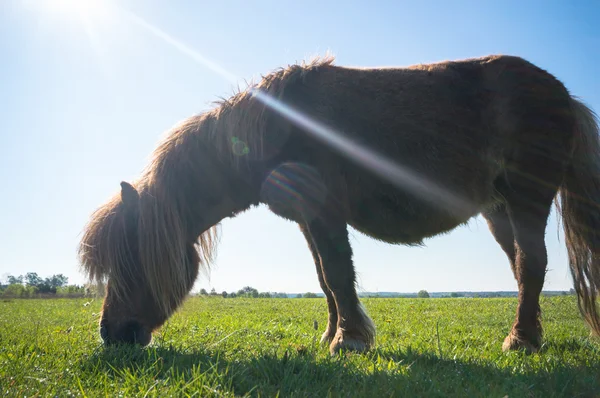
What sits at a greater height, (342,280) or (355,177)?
(355,177)

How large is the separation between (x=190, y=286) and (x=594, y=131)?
16.5 ft

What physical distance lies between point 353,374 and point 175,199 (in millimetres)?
2261

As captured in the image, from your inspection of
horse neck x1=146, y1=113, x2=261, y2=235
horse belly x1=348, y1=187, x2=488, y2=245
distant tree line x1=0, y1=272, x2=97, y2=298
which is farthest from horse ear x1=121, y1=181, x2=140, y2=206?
distant tree line x1=0, y1=272, x2=97, y2=298

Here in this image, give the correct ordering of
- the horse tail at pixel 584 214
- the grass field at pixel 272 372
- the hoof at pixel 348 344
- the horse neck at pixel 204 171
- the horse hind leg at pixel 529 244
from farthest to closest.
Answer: the horse tail at pixel 584 214 < the horse hind leg at pixel 529 244 < the horse neck at pixel 204 171 < the hoof at pixel 348 344 < the grass field at pixel 272 372

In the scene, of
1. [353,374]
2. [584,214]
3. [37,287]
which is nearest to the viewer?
[353,374]

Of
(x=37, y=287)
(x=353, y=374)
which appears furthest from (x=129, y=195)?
(x=37, y=287)

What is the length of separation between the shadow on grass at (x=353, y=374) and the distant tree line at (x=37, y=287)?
148ft

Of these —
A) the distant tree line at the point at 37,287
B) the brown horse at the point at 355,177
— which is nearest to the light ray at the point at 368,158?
the brown horse at the point at 355,177

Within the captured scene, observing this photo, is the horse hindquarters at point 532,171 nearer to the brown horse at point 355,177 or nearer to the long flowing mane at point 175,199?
the brown horse at point 355,177

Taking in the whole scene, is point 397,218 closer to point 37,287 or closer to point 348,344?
point 348,344

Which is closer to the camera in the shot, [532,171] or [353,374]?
[353,374]

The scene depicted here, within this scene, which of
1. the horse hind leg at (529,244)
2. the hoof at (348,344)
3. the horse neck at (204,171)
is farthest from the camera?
the horse hind leg at (529,244)

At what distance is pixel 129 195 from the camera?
11.5ft

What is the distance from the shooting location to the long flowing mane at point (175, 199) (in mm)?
3459
